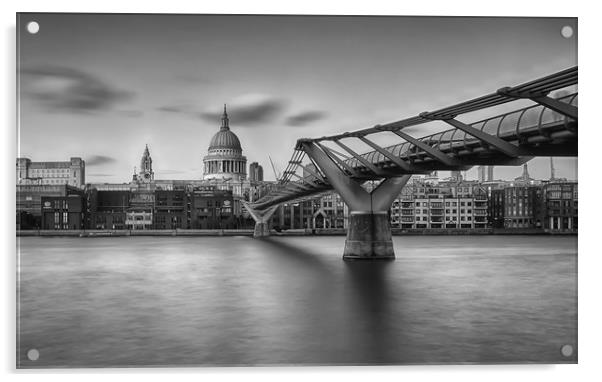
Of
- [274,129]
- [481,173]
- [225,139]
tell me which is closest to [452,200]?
[481,173]

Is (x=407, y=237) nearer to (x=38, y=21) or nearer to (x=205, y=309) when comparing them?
(x=205, y=309)

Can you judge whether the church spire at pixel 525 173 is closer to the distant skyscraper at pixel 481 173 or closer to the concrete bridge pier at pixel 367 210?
the distant skyscraper at pixel 481 173

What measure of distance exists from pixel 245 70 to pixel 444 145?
20.7 ft

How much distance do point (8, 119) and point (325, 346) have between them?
5453 millimetres

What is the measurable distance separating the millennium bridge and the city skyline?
0.51 meters

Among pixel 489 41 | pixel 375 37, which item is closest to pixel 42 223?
pixel 375 37

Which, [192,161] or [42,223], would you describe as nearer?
[42,223]

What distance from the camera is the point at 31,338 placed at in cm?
879

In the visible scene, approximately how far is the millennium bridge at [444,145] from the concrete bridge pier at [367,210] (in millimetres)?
35

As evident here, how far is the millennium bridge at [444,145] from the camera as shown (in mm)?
8977

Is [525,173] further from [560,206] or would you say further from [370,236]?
[370,236]

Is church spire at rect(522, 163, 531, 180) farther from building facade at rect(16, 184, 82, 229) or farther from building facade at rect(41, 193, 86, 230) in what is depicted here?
building facade at rect(41, 193, 86, 230)

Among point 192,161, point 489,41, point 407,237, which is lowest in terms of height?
point 407,237

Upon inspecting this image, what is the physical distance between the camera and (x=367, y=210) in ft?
74.8
